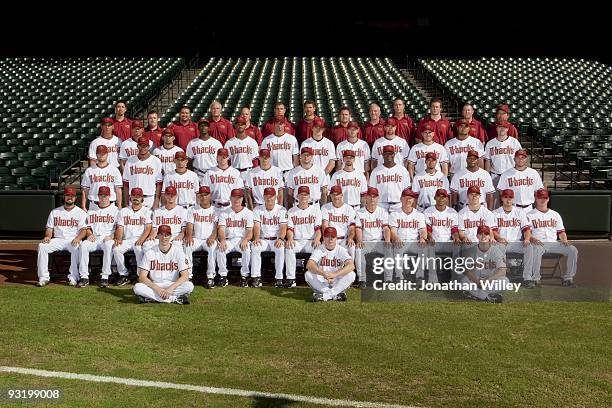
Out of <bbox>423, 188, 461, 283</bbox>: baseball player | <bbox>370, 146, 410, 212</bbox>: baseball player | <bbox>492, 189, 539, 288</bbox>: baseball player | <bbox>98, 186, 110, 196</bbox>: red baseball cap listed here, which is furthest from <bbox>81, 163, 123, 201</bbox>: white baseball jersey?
<bbox>492, 189, 539, 288</bbox>: baseball player

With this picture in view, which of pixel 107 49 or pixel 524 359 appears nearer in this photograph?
pixel 524 359

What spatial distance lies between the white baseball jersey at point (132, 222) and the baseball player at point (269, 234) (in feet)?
5.24

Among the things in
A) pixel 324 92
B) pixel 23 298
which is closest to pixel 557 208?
pixel 23 298

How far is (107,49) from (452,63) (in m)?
14.5

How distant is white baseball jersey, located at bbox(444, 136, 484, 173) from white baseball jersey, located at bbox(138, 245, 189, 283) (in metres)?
4.64

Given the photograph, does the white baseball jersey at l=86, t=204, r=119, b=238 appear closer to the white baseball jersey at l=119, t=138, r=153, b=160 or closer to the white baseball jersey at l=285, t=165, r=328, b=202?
the white baseball jersey at l=119, t=138, r=153, b=160

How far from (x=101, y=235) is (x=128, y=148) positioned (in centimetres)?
183

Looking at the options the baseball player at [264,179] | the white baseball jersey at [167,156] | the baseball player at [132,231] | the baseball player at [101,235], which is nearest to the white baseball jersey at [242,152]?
the baseball player at [264,179]

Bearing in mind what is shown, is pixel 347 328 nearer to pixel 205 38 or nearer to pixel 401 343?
pixel 401 343

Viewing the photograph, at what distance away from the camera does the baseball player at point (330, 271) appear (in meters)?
9.75

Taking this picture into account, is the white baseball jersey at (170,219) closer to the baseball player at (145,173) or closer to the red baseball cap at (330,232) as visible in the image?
the baseball player at (145,173)

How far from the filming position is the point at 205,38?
3234 cm

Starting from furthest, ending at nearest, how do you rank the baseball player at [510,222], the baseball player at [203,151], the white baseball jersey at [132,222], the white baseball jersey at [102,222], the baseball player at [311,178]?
the baseball player at [203,151] → the baseball player at [311,178] → the white baseball jersey at [102,222] → the white baseball jersey at [132,222] → the baseball player at [510,222]

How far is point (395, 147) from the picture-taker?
11.6m
